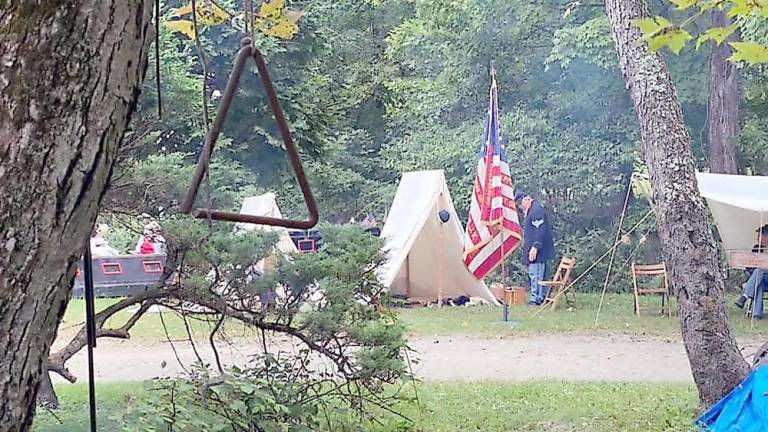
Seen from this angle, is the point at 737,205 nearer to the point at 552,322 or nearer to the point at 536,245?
the point at 552,322

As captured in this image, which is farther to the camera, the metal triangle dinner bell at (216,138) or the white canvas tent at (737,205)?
the white canvas tent at (737,205)

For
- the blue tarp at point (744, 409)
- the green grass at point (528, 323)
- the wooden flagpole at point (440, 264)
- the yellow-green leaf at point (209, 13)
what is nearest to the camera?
the yellow-green leaf at point (209, 13)

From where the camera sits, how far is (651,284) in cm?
1231

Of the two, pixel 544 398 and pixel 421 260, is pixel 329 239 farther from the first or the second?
pixel 421 260

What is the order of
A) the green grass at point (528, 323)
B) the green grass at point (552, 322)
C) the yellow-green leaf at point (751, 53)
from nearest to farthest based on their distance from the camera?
the yellow-green leaf at point (751, 53), the green grass at point (528, 323), the green grass at point (552, 322)

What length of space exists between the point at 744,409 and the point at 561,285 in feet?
19.5

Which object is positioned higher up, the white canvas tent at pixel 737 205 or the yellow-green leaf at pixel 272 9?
the yellow-green leaf at pixel 272 9

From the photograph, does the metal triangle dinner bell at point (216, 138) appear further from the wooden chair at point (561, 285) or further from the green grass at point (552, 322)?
the wooden chair at point (561, 285)

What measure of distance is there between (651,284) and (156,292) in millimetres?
9759

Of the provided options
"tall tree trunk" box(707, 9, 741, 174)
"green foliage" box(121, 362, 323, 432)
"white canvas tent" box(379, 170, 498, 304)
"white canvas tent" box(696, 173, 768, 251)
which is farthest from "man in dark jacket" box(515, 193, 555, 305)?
"green foliage" box(121, 362, 323, 432)

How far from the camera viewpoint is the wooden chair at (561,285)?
10227 millimetres

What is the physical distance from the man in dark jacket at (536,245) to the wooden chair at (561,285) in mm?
141

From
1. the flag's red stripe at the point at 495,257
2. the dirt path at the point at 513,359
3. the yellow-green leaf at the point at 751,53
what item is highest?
the yellow-green leaf at the point at 751,53

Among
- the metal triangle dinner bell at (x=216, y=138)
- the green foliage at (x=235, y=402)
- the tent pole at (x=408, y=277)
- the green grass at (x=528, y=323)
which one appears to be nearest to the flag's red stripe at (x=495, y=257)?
the green grass at (x=528, y=323)
